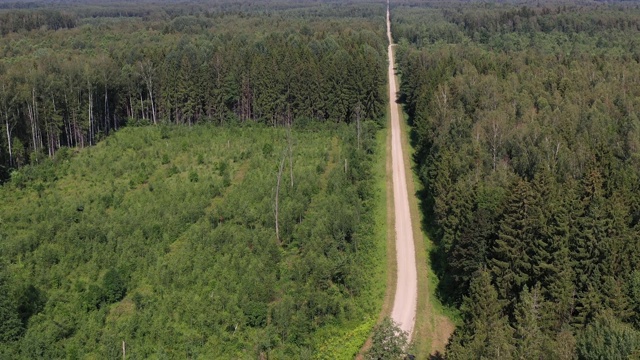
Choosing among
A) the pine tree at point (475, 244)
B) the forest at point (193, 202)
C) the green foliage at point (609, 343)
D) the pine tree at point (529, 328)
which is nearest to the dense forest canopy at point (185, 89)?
the forest at point (193, 202)

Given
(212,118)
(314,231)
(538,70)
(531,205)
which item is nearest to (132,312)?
(314,231)

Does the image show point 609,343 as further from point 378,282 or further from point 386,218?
point 386,218

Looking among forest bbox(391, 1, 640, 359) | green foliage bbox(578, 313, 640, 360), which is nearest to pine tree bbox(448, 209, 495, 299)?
forest bbox(391, 1, 640, 359)

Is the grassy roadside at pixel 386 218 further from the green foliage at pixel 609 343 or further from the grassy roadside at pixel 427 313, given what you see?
the green foliage at pixel 609 343

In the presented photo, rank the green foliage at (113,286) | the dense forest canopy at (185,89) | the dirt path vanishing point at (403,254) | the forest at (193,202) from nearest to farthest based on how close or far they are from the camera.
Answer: the forest at (193,202), the green foliage at (113,286), the dirt path vanishing point at (403,254), the dense forest canopy at (185,89)

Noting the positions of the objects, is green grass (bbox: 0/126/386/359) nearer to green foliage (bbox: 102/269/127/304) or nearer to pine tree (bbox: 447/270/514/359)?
green foliage (bbox: 102/269/127/304)
